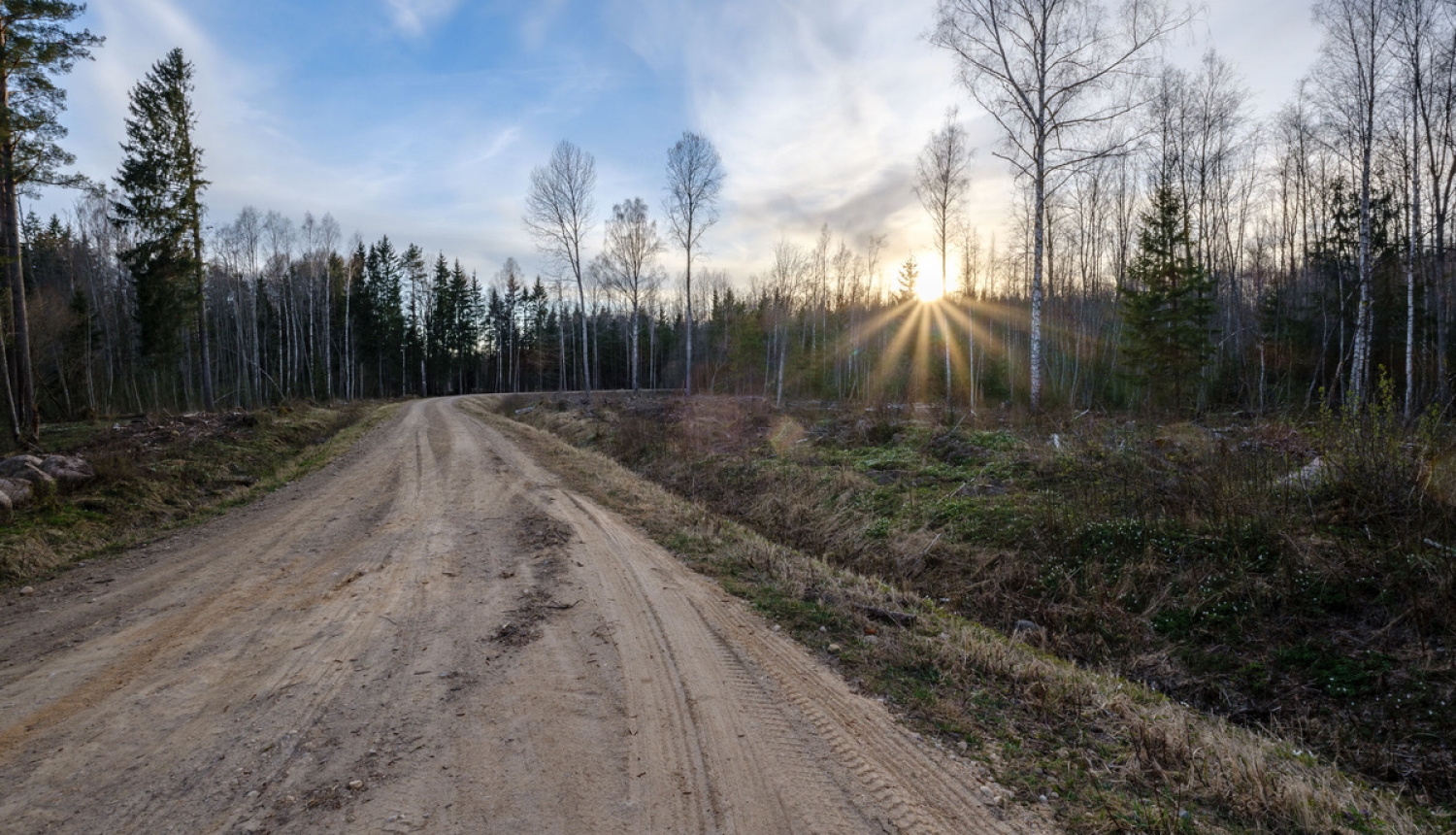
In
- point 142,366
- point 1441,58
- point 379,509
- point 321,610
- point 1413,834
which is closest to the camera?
point 1413,834

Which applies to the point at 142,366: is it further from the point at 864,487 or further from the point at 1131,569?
the point at 1131,569

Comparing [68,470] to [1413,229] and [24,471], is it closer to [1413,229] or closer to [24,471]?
[24,471]

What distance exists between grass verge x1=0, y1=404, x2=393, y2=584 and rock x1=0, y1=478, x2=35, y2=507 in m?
0.11

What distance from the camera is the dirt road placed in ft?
9.20

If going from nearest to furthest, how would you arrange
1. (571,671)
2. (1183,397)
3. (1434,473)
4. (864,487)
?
1. (571,671)
2. (1434,473)
3. (864,487)
4. (1183,397)

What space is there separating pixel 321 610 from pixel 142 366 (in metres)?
43.4

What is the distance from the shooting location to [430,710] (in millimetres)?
3631

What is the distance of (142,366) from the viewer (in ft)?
115

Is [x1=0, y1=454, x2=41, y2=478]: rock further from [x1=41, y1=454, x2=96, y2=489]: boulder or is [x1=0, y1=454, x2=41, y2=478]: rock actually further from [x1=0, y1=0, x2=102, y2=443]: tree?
[x1=0, y1=0, x2=102, y2=443]: tree

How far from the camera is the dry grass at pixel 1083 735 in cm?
297

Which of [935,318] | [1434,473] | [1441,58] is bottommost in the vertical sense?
[1434,473]

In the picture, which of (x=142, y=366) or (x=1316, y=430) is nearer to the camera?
(x=1316, y=430)

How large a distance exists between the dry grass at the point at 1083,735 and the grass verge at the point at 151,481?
7895 millimetres

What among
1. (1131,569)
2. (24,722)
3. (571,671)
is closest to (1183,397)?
(1131,569)
